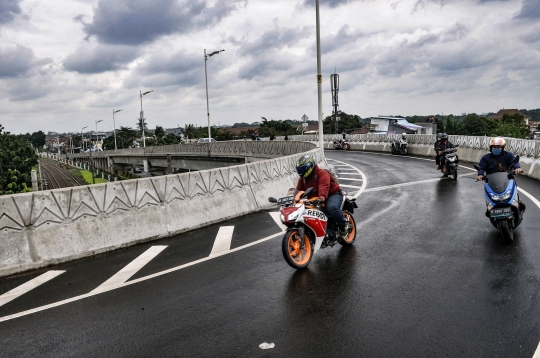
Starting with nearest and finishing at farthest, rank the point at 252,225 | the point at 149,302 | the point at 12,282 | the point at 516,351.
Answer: the point at 516,351
the point at 149,302
the point at 12,282
the point at 252,225

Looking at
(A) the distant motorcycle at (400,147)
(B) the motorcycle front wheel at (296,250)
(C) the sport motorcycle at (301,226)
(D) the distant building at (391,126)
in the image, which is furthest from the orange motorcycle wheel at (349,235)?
(D) the distant building at (391,126)

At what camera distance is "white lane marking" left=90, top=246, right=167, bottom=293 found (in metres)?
6.36

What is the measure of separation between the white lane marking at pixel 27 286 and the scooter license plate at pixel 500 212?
7.65 meters

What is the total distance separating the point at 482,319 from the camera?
4.74 meters

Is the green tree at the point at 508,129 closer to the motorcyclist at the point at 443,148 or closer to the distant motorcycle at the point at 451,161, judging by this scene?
the motorcyclist at the point at 443,148

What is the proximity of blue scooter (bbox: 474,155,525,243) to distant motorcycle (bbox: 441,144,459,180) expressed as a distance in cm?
876

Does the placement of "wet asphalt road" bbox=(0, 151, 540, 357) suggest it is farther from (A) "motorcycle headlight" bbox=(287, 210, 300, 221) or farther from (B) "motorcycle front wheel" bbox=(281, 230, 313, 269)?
(A) "motorcycle headlight" bbox=(287, 210, 300, 221)

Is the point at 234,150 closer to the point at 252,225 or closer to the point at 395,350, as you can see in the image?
the point at 252,225

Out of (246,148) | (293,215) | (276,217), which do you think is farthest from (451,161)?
(246,148)

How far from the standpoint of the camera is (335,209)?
7184 mm

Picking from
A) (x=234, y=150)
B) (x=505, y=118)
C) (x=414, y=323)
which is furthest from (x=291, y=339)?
(x=505, y=118)

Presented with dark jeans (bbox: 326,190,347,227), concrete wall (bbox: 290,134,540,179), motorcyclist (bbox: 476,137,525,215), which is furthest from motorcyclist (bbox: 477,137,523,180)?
concrete wall (bbox: 290,134,540,179)

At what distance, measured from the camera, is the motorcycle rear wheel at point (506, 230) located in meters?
7.61

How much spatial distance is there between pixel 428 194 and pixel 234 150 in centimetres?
3013
